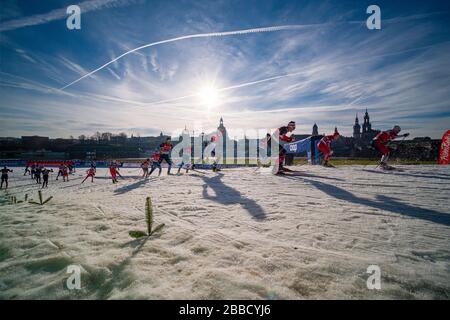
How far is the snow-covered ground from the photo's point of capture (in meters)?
1.56

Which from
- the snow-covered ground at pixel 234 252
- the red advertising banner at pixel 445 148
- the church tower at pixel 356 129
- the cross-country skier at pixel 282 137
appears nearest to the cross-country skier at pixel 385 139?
the cross-country skier at pixel 282 137

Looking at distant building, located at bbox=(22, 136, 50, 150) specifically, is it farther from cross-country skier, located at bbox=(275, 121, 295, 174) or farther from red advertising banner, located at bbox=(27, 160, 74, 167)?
cross-country skier, located at bbox=(275, 121, 295, 174)

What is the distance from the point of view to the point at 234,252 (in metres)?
2.17

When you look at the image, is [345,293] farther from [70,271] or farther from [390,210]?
[390,210]

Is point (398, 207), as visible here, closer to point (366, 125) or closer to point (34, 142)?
point (34, 142)

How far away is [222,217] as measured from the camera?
3.51m

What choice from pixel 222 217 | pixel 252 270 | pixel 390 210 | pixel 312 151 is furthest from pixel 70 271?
pixel 312 151

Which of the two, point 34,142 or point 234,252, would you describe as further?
point 34,142

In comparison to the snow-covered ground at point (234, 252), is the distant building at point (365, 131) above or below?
above

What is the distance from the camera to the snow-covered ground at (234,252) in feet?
5.13

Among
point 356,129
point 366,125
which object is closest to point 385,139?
point 366,125

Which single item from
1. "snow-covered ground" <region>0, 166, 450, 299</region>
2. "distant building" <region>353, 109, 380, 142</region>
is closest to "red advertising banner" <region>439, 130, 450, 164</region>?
"snow-covered ground" <region>0, 166, 450, 299</region>

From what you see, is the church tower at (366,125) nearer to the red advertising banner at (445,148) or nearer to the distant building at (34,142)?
the red advertising banner at (445,148)
